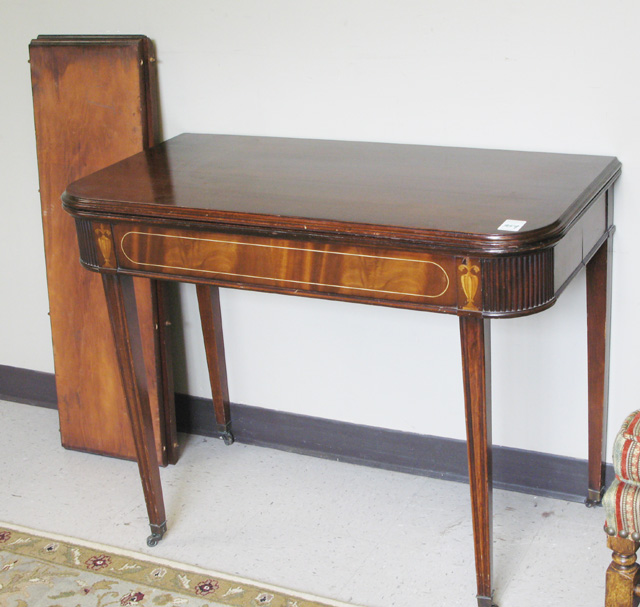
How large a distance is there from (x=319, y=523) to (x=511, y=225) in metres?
1.16

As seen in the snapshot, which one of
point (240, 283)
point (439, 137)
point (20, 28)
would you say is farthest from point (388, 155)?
point (20, 28)

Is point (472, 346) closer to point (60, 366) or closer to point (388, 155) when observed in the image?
point (388, 155)

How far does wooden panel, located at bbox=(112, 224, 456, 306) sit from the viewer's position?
6.16 feet

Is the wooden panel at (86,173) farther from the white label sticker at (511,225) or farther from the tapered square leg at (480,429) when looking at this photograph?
the white label sticker at (511,225)

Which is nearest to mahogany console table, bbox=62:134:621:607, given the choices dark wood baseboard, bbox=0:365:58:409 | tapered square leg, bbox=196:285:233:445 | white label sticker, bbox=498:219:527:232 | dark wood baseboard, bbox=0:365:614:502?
white label sticker, bbox=498:219:527:232

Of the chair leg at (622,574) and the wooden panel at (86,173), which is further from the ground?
the wooden panel at (86,173)

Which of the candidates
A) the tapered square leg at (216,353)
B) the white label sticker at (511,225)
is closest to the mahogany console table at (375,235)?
the white label sticker at (511,225)

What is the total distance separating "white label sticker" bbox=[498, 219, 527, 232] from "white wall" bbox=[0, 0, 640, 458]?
0.61m

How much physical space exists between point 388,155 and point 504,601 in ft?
3.75

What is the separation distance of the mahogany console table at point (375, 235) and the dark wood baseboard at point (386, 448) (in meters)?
0.12

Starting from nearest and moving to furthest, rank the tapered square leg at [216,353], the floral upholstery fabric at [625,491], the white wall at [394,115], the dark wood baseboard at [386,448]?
1. the floral upholstery fabric at [625,491]
2. the white wall at [394,115]
3. the dark wood baseboard at [386,448]
4. the tapered square leg at [216,353]

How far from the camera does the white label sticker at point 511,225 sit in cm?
177

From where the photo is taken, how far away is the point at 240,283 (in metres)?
2.09

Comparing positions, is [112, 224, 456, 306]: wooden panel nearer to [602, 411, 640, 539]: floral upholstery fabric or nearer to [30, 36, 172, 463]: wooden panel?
[602, 411, 640, 539]: floral upholstery fabric
